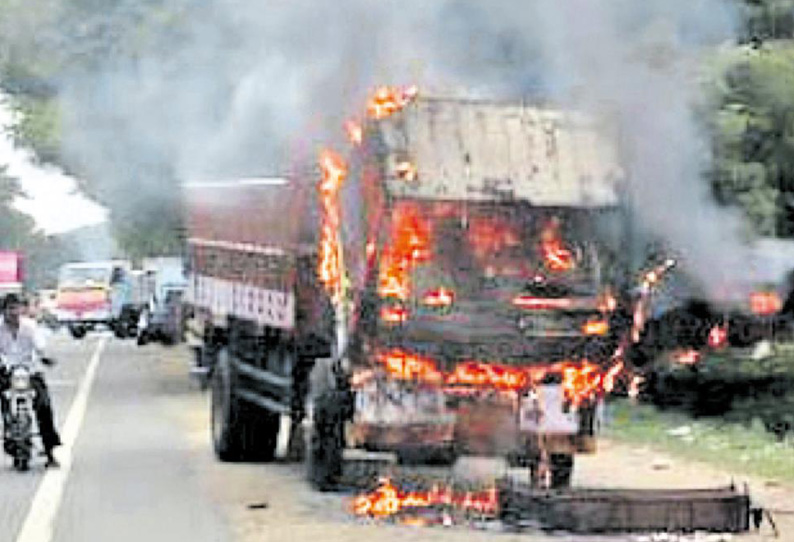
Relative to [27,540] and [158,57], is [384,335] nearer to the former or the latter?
[27,540]

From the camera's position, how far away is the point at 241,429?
54.9 feet

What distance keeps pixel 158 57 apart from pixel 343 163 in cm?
1230

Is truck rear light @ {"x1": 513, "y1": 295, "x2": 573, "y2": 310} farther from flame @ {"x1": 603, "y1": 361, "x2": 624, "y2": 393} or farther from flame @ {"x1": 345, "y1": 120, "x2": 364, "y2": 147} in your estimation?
flame @ {"x1": 345, "y1": 120, "x2": 364, "y2": 147}

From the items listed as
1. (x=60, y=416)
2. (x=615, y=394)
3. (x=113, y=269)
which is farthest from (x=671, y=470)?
(x=113, y=269)

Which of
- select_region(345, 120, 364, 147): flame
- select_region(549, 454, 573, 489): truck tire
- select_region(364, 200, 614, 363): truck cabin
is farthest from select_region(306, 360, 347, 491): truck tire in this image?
select_region(345, 120, 364, 147): flame

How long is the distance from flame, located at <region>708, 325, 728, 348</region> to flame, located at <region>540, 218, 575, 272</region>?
3.63 ft

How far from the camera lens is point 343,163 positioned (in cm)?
1322

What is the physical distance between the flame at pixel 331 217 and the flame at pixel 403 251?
54 centimetres

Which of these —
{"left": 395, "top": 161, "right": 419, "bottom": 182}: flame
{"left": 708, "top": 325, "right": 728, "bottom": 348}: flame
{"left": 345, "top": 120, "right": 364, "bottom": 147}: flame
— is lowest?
{"left": 708, "top": 325, "right": 728, "bottom": 348}: flame

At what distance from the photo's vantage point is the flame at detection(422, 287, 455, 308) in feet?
41.8

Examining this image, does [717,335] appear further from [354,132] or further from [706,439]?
[706,439]

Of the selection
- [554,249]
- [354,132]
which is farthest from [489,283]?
[354,132]

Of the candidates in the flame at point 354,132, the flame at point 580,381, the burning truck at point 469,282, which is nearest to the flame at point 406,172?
the burning truck at point 469,282

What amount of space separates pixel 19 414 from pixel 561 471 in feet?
16.5
